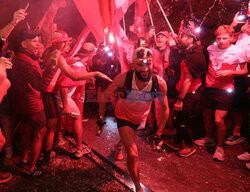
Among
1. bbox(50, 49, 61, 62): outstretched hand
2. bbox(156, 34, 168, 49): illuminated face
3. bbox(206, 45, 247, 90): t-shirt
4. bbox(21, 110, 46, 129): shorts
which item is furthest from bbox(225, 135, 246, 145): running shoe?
bbox(50, 49, 61, 62): outstretched hand

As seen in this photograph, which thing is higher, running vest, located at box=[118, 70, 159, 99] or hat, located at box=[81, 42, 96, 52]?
hat, located at box=[81, 42, 96, 52]

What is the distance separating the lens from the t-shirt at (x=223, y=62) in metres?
3.99

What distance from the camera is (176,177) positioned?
3676mm

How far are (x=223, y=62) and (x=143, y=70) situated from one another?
215cm

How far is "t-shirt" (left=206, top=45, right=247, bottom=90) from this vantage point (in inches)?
157

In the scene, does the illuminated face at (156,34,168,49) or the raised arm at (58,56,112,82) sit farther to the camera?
the illuminated face at (156,34,168,49)

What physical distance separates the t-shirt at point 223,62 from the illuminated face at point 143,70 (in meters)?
1.96

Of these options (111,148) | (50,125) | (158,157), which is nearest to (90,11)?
(50,125)

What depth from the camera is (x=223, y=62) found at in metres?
4.06

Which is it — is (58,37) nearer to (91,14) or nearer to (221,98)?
(91,14)

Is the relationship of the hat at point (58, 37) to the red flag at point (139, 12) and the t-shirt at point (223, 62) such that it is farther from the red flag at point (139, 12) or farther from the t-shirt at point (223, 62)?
the t-shirt at point (223, 62)

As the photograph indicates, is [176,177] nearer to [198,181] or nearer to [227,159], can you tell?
[198,181]

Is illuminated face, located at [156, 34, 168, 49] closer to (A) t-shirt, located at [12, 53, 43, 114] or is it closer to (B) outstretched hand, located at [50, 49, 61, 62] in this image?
(B) outstretched hand, located at [50, 49, 61, 62]

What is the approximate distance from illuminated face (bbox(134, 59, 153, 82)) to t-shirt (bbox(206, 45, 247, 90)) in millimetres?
1957
